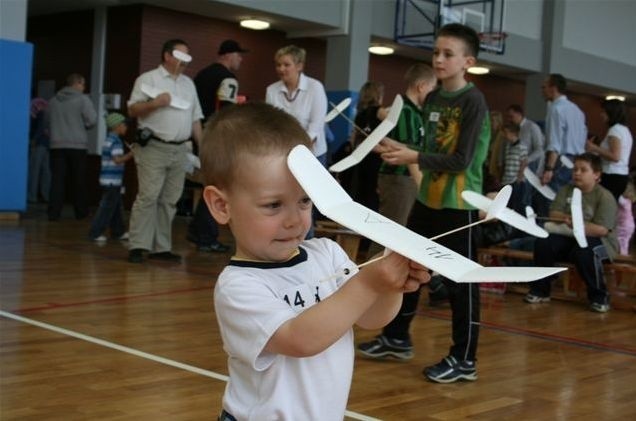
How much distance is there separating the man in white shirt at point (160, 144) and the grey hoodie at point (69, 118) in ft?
11.5

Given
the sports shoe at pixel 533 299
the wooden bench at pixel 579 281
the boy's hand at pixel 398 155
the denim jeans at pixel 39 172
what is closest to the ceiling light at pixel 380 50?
the denim jeans at pixel 39 172

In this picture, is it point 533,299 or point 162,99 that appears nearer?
point 533,299

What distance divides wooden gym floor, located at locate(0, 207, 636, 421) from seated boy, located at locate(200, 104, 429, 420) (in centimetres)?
128

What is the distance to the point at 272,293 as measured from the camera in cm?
138

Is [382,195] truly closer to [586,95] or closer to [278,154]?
[278,154]

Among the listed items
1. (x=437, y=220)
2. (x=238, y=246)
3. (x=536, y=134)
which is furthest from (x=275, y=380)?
(x=536, y=134)

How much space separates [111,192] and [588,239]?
3.96 meters

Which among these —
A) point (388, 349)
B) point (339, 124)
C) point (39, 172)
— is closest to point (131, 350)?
point (388, 349)

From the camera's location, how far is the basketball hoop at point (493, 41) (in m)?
12.8

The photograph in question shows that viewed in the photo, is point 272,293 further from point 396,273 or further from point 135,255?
point 135,255

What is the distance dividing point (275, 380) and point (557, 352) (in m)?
2.93

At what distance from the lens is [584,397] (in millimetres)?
3186

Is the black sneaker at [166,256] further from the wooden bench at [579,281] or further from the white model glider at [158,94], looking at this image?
the wooden bench at [579,281]

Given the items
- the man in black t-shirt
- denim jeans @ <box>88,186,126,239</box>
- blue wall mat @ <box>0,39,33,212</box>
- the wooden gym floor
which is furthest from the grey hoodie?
the wooden gym floor
